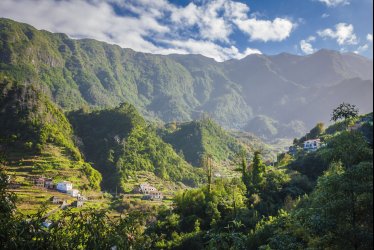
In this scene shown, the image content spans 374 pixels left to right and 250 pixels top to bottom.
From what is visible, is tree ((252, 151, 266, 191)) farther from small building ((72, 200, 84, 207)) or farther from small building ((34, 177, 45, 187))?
small building ((34, 177, 45, 187))

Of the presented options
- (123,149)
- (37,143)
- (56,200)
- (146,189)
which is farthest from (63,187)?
(123,149)

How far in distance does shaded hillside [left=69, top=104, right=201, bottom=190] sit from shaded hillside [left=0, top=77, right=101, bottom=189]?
10481 mm

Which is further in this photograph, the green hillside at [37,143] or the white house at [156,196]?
the white house at [156,196]

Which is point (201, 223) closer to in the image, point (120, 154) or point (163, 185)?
point (163, 185)

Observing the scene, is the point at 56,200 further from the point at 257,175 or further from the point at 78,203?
the point at 257,175

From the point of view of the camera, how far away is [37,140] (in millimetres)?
109062

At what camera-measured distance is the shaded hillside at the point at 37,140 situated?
96.9 m

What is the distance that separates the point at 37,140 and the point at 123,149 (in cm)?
3456

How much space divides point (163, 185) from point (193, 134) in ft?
234

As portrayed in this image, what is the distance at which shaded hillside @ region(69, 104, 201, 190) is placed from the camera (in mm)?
124750

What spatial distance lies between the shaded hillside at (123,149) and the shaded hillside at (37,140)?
10.5 meters

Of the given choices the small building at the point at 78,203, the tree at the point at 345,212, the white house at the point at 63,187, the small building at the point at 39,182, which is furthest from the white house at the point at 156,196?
the tree at the point at 345,212

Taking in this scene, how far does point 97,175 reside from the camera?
367 ft

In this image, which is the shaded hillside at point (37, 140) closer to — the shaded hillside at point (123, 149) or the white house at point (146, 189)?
the shaded hillside at point (123, 149)
